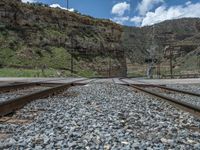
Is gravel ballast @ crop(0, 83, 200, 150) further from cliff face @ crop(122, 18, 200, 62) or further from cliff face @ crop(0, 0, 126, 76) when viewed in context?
cliff face @ crop(122, 18, 200, 62)

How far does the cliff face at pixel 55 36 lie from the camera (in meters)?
68.6

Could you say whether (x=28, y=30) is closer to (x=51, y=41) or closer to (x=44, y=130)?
(x=51, y=41)

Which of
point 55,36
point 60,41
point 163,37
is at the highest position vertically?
point 163,37

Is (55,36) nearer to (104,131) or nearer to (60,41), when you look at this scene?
(60,41)

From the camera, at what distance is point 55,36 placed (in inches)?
3145

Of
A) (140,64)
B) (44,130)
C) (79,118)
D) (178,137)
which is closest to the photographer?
(178,137)

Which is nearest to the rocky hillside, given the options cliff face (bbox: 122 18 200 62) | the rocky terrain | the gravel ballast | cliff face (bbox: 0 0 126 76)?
cliff face (bbox: 122 18 200 62)

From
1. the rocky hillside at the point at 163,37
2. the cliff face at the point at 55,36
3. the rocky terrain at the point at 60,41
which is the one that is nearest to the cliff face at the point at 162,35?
the rocky hillside at the point at 163,37

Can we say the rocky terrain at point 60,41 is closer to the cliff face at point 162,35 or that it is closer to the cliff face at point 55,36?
the cliff face at point 55,36

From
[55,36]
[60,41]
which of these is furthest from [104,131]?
[60,41]

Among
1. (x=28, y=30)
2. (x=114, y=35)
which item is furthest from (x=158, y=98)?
(x=114, y=35)

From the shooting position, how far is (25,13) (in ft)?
256

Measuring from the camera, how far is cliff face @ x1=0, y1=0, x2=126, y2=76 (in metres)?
68.6

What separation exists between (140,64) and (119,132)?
142m
